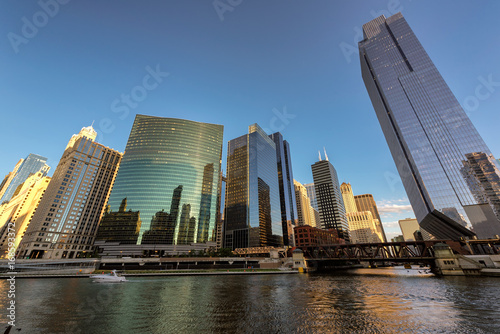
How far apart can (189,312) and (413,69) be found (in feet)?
551

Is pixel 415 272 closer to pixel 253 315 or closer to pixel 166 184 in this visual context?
pixel 253 315

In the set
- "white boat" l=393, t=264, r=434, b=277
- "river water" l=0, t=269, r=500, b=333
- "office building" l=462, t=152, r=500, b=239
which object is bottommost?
"river water" l=0, t=269, r=500, b=333

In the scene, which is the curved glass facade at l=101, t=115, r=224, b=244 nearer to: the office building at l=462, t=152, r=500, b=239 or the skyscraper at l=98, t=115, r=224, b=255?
the skyscraper at l=98, t=115, r=224, b=255

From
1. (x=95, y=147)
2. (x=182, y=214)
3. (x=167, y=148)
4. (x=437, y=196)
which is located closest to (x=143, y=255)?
(x=182, y=214)

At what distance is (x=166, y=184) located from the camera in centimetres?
16888

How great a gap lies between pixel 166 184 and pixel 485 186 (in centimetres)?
18953

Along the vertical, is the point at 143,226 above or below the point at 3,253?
above

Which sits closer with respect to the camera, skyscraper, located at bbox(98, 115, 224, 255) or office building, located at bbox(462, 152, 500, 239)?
office building, located at bbox(462, 152, 500, 239)

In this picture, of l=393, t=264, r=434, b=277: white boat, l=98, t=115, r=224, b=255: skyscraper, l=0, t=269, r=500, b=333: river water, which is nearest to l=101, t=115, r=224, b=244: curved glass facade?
l=98, t=115, r=224, b=255: skyscraper

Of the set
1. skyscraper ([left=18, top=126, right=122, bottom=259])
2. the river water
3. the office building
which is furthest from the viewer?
skyscraper ([left=18, top=126, right=122, bottom=259])

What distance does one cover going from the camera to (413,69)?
12612 cm

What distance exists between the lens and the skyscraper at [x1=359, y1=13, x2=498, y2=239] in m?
92.1

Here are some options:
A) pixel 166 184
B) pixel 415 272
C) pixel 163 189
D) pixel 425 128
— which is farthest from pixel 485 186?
pixel 163 189

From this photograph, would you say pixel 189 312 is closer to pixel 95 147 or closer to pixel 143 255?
pixel 143 255
